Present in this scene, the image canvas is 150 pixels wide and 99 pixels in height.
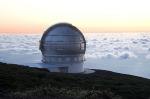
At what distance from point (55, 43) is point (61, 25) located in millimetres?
3670

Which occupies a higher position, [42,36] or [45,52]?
[42,36]

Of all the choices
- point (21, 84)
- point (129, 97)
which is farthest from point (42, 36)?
point (129, 97)

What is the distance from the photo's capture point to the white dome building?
3466cm

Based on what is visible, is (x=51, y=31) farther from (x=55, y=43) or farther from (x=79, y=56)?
(x=79, y=56)

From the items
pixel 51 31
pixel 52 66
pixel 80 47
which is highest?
pixel 51 31

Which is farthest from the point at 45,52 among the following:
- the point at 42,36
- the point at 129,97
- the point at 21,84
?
the point at 129,97

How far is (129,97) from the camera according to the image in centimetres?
1716

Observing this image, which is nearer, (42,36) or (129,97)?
(129,97)

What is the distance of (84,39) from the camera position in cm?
3759

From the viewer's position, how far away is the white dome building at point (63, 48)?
34656mm

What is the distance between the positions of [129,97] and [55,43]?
19748mm

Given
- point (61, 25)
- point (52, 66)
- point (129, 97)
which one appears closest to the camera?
point (129, 97)

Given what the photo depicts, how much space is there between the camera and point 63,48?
34.6 metres

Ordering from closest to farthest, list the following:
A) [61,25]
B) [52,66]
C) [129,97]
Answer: [129,97], [52,66], [61,25]
